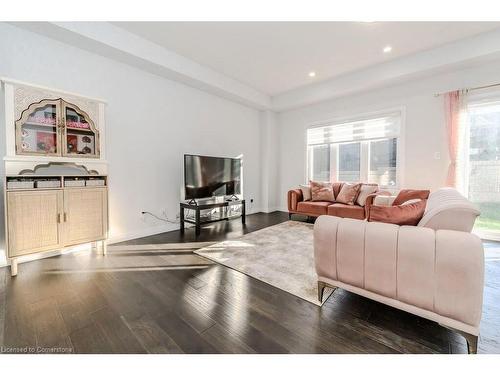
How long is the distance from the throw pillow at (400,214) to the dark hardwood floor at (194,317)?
2.30 ft

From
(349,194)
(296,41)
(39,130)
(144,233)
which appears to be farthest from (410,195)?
(39,130)

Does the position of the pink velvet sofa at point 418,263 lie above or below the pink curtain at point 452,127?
below

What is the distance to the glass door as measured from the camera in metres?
3.44

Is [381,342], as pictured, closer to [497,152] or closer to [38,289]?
[38,289]

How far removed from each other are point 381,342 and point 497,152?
3985 mm

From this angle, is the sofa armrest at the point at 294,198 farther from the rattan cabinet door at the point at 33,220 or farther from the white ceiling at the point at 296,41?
the rattan cabinet door at the point at 33,220

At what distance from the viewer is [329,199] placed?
455 cm

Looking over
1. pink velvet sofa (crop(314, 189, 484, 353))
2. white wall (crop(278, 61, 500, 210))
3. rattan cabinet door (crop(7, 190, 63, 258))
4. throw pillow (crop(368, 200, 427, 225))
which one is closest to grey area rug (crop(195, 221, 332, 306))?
pink velvet sofa (crop(314, 189, 484, 353))

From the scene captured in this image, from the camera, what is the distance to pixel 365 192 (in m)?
4.14

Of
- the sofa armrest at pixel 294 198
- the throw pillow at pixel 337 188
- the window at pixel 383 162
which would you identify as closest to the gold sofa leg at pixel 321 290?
the sofa armrest at pixel 294 198

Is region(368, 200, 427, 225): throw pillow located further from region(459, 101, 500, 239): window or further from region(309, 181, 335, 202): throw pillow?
region(459, 101, 500, 239): window

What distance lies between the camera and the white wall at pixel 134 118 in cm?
269

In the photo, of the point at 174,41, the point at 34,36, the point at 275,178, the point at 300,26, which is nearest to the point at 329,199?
the point at 275,178

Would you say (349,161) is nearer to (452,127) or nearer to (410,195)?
(410,195)
